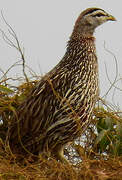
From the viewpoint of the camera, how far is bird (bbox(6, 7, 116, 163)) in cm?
459

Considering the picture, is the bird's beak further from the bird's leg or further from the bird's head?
the bird's leg

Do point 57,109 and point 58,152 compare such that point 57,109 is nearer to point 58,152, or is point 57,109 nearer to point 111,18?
point 58,152

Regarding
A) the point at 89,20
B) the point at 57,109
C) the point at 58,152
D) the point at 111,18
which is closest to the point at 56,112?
the point at 57,109

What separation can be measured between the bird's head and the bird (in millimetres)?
417

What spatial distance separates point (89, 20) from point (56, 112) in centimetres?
98

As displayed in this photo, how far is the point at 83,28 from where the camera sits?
16.9 ft

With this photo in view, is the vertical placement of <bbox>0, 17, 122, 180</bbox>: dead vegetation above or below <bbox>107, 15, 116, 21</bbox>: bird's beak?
below

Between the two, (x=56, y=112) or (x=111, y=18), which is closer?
(x=56, y=112)

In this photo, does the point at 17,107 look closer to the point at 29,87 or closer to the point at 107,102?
the point at 29,87

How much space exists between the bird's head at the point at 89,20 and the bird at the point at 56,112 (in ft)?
1.37

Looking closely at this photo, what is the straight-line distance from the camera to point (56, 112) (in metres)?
4.59

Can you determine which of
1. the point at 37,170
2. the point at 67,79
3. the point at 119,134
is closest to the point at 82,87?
the point at 67,79

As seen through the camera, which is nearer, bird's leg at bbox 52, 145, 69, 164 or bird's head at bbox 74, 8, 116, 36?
bird's leg at bbox 52, 145, 69, 164

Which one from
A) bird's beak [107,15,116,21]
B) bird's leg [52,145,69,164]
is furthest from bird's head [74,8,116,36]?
bird's leg [52,145,69,164]
